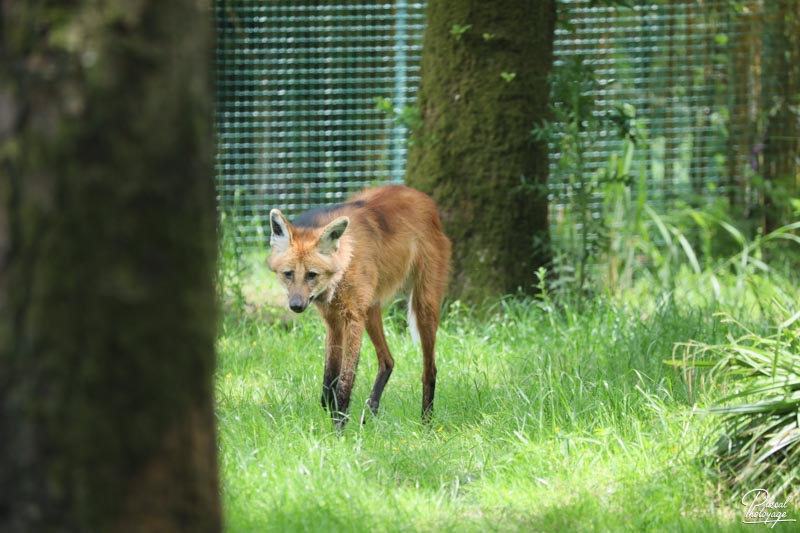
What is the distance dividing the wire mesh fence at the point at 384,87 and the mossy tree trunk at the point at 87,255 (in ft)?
19.0

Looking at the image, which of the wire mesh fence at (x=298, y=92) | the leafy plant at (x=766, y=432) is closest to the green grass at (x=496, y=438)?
the leafy plant at (x=766, y=432)

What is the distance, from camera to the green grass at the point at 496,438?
2703 mm

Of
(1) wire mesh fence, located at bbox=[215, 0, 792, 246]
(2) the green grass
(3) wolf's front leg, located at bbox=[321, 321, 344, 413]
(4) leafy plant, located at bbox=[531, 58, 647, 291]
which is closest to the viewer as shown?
(2) the green grass

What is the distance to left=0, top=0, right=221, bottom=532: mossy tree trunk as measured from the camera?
1.38 m

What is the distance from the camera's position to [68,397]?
1.39 meters

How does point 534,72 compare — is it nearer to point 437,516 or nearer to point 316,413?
point 316,413

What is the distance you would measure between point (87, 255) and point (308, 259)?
8.14 feet

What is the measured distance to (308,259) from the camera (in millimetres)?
3867

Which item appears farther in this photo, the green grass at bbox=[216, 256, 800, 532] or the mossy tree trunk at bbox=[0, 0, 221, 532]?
the green grass at bbox=[216, 256, 800, 532]

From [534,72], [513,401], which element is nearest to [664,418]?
[513,401]

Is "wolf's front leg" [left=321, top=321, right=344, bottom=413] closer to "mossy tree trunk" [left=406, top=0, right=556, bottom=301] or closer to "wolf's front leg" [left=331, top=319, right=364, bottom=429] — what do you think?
"wolf's front leg" [left=331, top=319, right=364, bottom=429]

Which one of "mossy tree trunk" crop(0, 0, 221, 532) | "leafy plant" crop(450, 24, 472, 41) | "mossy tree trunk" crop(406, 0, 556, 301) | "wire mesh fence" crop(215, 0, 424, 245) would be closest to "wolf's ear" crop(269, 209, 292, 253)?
"mossy tree trunk" crop(406, 0, 556, 301)

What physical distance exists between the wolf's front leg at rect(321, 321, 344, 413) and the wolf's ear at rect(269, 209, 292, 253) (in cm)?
42

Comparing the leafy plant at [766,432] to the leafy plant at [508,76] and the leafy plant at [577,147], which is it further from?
the leafy plant at [508,76]
